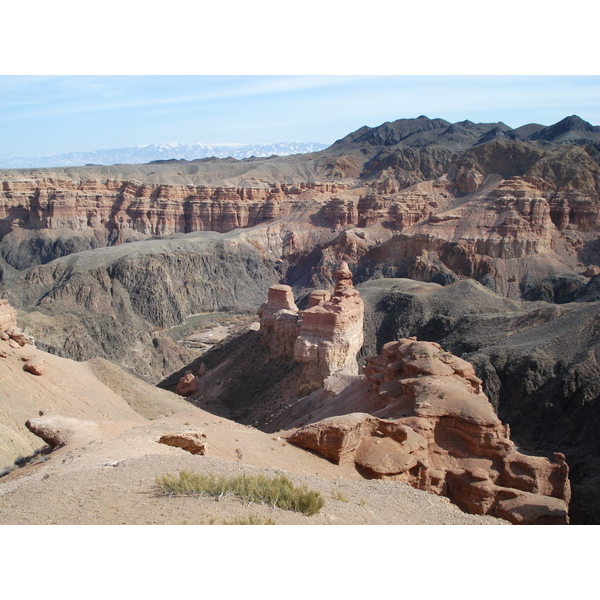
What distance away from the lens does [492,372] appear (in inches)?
1265

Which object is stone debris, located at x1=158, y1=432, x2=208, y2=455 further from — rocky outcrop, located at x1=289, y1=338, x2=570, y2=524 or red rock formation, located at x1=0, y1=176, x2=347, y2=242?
red rock formation, located at x1=0, y1=176, x2=347, y2=242

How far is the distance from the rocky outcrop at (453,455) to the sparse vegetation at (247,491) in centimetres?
500

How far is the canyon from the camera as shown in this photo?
3095cm

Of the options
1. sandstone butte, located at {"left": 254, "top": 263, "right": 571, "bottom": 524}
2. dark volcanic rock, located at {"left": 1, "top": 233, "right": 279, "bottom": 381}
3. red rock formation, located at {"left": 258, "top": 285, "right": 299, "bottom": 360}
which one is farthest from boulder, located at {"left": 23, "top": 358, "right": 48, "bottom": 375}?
dark volcanic rock, located at {"left": 1, "top": 233, "right": 279, "bottom": 381}

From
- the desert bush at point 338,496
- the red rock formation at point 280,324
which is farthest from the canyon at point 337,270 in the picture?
the desert bush at point 338,496

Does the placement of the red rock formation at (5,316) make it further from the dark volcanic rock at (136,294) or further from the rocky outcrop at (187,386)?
the dark volcanic rock at (136,294)

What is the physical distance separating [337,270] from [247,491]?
27.5 metres

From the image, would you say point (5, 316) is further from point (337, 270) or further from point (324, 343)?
point (337, 270)

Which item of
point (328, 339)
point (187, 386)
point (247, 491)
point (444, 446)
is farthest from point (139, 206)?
point (247, 491)

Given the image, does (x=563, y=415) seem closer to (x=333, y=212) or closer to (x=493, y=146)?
(x=333, y=212)

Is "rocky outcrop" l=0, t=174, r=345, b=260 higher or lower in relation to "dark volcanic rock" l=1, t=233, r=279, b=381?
higher

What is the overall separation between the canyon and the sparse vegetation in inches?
549

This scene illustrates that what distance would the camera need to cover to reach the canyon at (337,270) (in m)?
31.0

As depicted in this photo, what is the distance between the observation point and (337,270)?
117 ft
